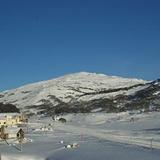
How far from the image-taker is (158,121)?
104 metres

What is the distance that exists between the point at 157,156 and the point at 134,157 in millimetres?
1666

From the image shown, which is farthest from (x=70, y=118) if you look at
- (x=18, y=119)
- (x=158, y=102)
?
(x=18, y=119)

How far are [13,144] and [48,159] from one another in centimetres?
1674

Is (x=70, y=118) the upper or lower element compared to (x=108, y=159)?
upper

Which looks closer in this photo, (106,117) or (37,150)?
(37,150)

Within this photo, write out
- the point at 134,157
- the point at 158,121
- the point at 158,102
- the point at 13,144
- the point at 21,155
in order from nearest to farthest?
the point at 134,157
the point at 21,155
the point at 13,144
the point at 158,121
the point at 158,102

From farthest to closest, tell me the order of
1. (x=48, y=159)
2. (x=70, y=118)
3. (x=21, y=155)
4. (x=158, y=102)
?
(x=158, y=102) → (x=70, y=118) → (x=21, y=155) → (x=48, y=159)

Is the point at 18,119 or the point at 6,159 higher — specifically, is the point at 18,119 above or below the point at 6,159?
above

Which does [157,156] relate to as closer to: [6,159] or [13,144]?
[6,159]

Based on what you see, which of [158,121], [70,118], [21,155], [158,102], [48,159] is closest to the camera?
[48,159]

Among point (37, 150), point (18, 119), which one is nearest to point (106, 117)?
point (18, 119)

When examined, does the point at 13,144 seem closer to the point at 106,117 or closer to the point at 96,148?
the point at 96,148

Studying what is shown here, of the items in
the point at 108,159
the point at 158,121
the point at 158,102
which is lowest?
the point at 108,159

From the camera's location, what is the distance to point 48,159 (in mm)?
39469
